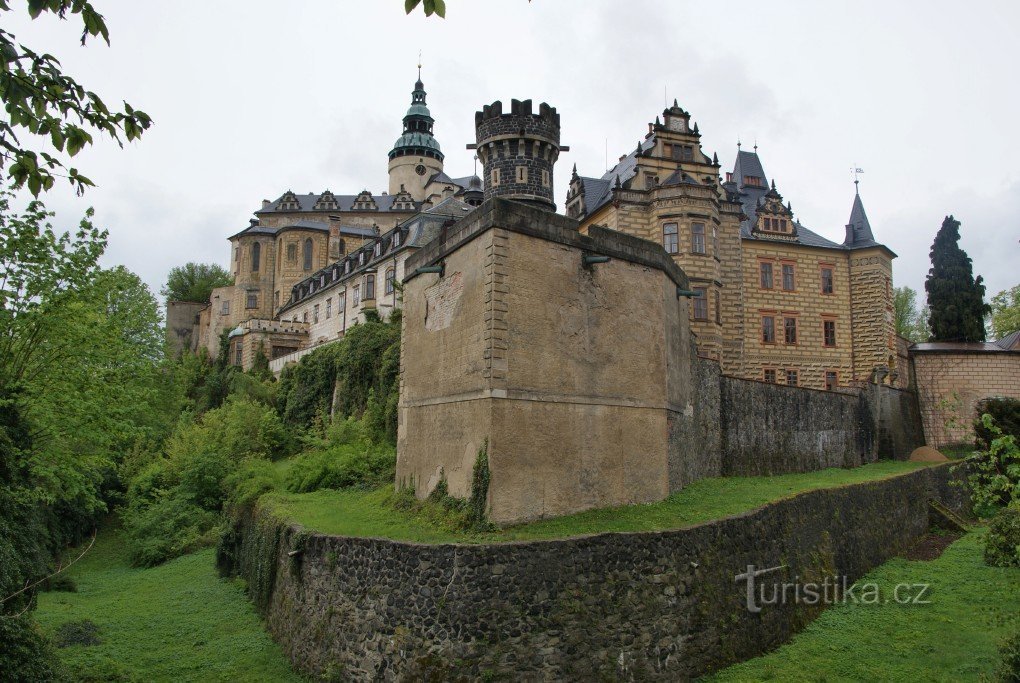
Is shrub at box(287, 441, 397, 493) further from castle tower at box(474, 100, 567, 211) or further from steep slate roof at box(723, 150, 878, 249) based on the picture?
steep slate roof at box(723, 150, 878, 249)

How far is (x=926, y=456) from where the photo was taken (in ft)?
98.5

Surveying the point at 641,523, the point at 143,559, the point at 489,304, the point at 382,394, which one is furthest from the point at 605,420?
the point at 143,559

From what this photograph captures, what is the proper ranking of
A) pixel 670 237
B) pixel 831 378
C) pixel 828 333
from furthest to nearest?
pixel 828 333 → pixel 831 378 → pixel 670 237

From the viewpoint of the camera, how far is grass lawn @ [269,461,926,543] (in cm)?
1334

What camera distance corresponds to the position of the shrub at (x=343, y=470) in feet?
65.0

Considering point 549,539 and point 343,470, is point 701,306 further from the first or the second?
point 549,539

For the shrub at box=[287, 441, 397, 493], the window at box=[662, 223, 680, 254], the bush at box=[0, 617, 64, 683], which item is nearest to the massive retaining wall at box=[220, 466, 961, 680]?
the bush at box=[0, 617, 64, 683]

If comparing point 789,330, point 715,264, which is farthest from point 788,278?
point 715,264

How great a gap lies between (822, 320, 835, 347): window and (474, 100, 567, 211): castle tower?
14.6 meters

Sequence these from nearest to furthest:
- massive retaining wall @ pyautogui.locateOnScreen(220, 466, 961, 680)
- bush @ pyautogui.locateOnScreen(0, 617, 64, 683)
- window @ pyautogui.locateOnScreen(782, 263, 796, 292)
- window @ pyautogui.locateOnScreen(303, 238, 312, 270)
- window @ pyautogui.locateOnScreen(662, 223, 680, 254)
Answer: bush @ pyautogui.locateOnScreen(0, 617, 64, 683) < massive retaining wall @ pyautogui.locateOnScreen(220, 466, 961, 680) < window @ pyautogui.locateOnScreen(662, 223, 680, 254) < window @ pyautogui.locateOnScreen(782, 263, 796, 292) < window @ pyautogui.locateOnScreen(303, 238, 312, 270)

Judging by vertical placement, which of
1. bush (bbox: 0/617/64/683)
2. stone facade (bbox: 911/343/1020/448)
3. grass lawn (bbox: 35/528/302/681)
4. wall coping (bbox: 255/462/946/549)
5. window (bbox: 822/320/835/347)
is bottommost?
grass lawn (bbox: 35/528/302/681)

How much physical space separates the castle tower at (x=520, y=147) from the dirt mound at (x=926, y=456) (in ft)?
58.8

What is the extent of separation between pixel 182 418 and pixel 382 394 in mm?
13045

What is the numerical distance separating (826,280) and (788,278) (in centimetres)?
220
